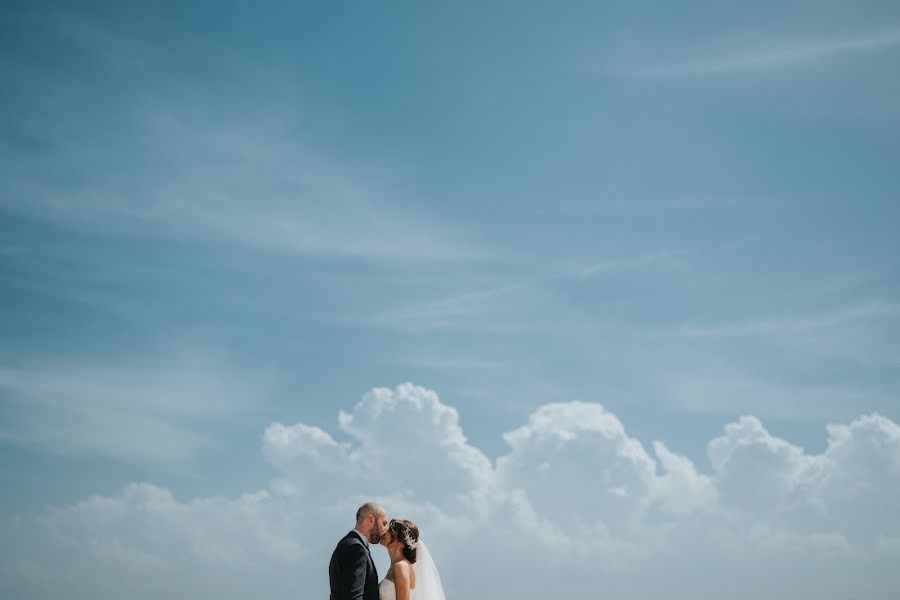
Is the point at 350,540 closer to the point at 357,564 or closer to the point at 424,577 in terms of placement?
the point at 357,564

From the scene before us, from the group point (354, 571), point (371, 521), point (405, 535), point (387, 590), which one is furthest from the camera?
point (405, 535)

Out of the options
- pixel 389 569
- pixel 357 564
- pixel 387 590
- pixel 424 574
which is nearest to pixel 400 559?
pixel 389 569

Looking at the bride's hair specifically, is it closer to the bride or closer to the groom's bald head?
the bride

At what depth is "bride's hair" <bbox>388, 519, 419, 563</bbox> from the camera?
16.8m

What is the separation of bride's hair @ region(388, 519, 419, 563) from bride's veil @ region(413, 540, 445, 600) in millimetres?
767

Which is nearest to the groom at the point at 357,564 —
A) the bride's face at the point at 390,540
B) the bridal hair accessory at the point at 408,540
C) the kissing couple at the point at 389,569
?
the kissing couple at the point at 389,569

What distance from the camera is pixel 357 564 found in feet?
50.6

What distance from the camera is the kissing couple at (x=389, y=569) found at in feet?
50.7

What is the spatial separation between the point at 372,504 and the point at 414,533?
50.7 inches

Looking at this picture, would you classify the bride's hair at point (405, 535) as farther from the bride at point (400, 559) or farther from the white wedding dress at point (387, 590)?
the white wedding dress at point (387, 590)

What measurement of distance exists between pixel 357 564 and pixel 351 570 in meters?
0.15

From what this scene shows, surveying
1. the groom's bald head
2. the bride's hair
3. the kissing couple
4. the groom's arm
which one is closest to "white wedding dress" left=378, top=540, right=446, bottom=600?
the kissing couple

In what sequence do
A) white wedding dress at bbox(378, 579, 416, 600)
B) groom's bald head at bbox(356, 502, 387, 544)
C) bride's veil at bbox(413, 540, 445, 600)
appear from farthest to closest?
bride's veil at bbox(413, 540, 445, 600) → white wedding dress at bbox(378, 579, 416, 600) → groom's bald head at bbox(356, 502, 387, 544)

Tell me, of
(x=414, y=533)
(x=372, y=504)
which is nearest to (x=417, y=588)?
(x=414, y=533)
